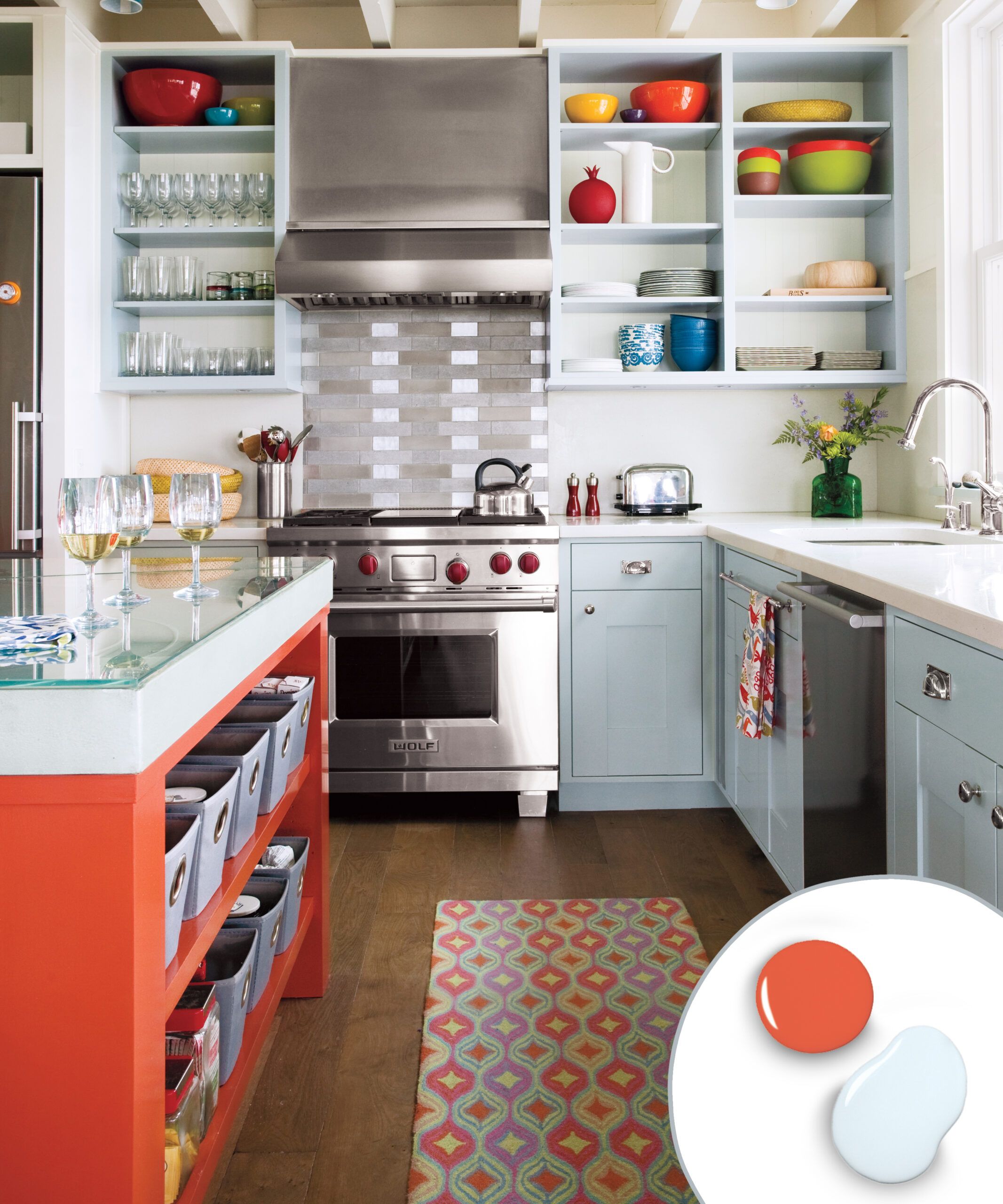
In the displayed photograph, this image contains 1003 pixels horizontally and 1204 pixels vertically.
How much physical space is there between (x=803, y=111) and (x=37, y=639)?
322 centimetres

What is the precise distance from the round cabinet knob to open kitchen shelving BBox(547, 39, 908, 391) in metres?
2.23

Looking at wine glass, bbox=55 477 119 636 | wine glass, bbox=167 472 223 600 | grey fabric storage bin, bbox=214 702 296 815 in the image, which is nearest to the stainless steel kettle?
grey fabric storage bin, bbox=214 702 296 815

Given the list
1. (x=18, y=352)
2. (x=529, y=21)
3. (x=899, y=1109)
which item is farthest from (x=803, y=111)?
(x=899, y=1109)

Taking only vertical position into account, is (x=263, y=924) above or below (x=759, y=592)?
below

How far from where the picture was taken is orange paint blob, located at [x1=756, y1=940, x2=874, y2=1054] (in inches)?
21.3

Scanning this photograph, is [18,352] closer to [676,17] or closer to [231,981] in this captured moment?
[676,17]

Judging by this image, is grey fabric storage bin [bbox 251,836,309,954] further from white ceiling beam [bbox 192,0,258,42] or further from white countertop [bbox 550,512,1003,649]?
white ceiling beam [bbox 192,0,258,42]

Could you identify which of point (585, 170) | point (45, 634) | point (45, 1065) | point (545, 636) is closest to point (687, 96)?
point (585, 170)

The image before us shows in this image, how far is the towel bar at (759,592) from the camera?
94.0 inches

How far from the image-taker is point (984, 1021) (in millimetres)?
542

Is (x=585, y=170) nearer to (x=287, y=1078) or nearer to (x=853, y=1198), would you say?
(x=287, y=1078)

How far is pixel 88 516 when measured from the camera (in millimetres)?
1253

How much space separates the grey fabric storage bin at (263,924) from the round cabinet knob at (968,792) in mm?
1075

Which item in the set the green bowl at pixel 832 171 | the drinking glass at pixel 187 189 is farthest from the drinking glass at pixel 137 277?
the green bowl at pixel 832 171
